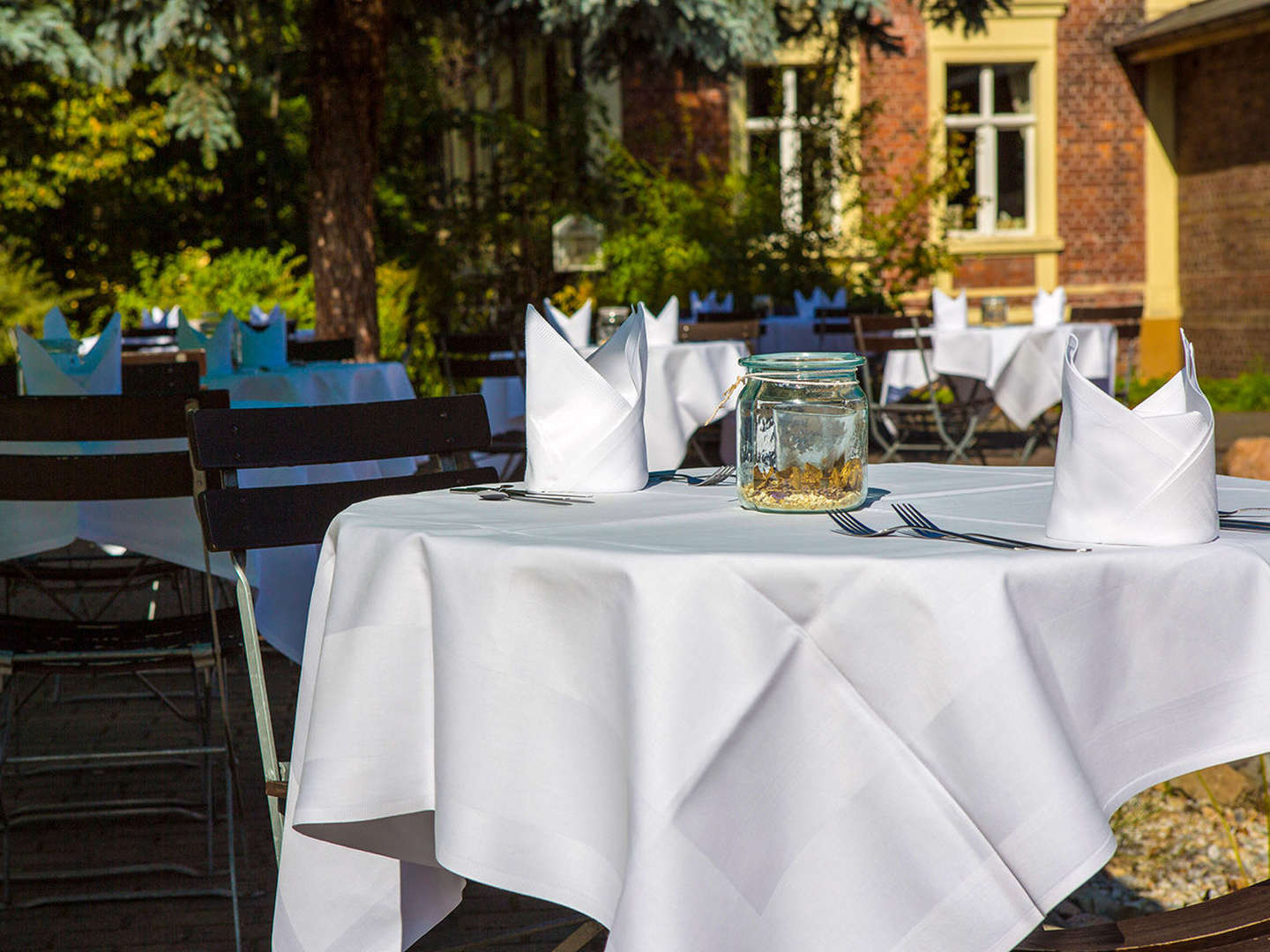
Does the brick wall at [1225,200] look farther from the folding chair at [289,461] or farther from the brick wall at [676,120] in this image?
the folding chair at [289,461]

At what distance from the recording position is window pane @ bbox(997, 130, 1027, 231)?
1781 centimetres

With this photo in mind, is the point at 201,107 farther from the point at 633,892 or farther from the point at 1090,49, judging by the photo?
the point at 1090,49

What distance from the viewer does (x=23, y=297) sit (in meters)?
16.4

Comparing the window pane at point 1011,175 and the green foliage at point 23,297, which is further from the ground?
the window pane at point 1011,175

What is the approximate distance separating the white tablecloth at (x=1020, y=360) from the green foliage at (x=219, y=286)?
9104mm

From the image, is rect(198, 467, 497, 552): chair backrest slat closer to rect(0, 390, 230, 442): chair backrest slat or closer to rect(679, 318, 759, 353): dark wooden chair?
rect(0, 390, 230, 442): chair backrest slat

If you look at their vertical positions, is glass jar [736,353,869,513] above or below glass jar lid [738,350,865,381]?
below

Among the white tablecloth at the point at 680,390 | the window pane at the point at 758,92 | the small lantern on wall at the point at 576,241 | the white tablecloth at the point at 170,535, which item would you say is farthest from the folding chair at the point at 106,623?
the window pane at the point at 758,92

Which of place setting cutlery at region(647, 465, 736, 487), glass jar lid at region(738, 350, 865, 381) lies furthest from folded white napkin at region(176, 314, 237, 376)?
glass jar lid at region(738, 350, 865, 381)

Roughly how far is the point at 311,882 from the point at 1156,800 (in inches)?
91.7

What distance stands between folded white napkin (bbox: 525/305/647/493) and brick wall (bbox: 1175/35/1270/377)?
1535 cm

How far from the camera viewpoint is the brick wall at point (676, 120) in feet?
54.6

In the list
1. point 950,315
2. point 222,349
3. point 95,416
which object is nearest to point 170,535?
point 95,416

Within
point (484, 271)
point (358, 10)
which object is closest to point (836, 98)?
point (484, 271)
